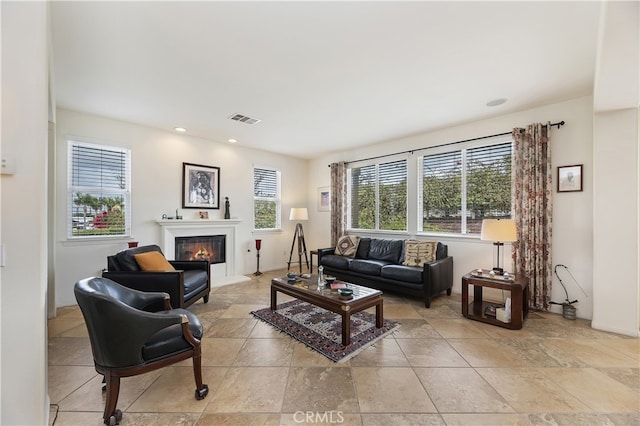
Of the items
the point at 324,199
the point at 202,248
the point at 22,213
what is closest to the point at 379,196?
the point at 324,199

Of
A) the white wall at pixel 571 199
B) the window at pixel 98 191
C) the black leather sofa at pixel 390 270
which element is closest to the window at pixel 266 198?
the black leather sofa at pixel 390 270

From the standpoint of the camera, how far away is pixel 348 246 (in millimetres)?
5309

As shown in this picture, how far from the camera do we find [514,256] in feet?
12.2

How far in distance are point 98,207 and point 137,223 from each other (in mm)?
560

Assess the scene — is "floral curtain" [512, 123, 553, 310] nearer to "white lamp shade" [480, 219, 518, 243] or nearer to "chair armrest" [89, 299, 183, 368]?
"white lamp shade" [480, 219, 518, 243]

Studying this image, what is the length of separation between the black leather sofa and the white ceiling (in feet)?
7.32

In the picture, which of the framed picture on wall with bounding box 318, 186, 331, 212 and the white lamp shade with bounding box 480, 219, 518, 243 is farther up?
the framed picture on wall with bounding box 318, 186, 331, 212

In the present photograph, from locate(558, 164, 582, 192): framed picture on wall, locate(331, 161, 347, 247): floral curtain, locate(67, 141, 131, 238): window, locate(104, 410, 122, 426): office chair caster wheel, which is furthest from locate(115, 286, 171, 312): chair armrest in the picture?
locate(558, 164, 582, 192): framed picture on wall

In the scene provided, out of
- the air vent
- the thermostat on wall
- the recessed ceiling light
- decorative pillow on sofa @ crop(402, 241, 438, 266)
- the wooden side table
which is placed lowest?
the wooden side table

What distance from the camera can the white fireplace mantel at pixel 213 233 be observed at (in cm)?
462

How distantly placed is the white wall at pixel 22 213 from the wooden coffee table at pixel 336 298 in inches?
82.4

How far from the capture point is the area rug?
8.44 ft

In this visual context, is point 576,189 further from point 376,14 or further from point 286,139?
point 286,139

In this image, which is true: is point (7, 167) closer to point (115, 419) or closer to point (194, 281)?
point (115, 419)
